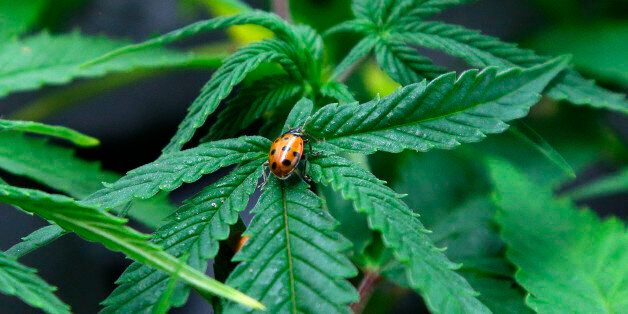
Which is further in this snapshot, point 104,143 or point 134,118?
point 134,118

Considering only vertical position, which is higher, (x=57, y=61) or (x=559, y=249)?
(x=57, y=61)

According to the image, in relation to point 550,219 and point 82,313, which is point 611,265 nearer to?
point 550,219

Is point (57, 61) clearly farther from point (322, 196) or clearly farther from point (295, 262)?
point (295, 262)

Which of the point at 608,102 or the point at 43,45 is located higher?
the point at 43,45

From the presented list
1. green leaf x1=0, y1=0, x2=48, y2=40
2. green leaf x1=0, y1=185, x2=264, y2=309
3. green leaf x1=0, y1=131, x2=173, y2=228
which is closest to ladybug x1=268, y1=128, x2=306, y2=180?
green leaf x1=0, y1=185, x2=264, y2=309

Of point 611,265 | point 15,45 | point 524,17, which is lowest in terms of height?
point 611,265

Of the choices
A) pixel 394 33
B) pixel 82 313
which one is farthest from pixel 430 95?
pixel 82 313

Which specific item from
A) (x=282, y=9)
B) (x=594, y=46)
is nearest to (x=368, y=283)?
(x=282, y=9)
